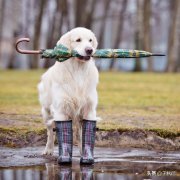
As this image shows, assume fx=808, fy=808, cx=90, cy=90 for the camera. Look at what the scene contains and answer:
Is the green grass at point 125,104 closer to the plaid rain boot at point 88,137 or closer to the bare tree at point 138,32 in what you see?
the plaid rain boot at point 88,137

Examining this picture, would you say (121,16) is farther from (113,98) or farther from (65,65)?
(65,65)

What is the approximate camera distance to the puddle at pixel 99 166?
9406 millimetres

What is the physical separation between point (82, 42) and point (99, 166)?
1592 millimetres

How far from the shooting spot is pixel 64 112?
34.5 ft

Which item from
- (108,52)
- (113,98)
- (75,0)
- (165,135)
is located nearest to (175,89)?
(113,98)

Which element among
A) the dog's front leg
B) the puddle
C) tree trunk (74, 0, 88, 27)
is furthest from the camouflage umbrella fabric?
tree trunk (74, 0, 88, 27)

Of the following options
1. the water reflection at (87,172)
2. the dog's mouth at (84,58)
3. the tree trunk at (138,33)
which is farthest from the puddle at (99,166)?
the tree trunk at (138,33)

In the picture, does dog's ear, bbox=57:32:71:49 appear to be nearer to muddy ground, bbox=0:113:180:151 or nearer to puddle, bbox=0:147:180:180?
puddle, bbox=0:147:180:180

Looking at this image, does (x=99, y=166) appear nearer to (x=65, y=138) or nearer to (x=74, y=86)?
(x=65, y=138)

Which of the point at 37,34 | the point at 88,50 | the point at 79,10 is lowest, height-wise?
the point at 88,50

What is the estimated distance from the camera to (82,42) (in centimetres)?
1030

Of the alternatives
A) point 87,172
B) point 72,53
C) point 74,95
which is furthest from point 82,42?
point 87,172

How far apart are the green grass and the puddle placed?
4.81 ft

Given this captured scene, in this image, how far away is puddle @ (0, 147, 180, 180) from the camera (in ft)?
30.9
